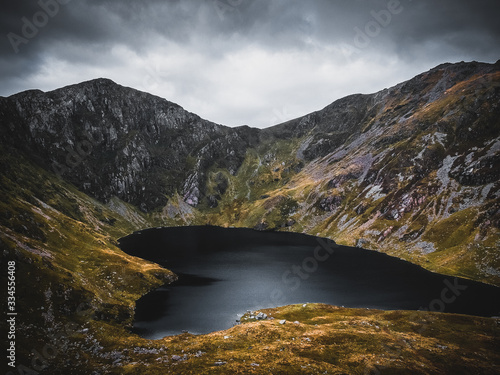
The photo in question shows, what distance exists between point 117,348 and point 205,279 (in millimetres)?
53289

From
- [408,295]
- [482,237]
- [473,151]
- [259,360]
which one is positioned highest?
[473,151]

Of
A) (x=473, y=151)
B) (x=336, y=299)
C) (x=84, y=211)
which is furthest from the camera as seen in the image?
(x=84, y=211)

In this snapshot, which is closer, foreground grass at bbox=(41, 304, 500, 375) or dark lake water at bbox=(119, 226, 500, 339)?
foreground grass at bbox=(41, 304, 500, 375)

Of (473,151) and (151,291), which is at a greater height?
(473,151)

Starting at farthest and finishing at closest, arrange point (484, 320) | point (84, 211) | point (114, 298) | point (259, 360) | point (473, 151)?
point (84, 211) < point (473, 151) < point (114, 298) < point (484, 320) < point (259, 360)

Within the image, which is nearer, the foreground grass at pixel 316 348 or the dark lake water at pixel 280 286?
the foreground grass at pixel 316 348

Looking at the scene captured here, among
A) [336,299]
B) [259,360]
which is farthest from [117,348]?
[336,299]

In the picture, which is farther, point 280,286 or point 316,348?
point 280,286

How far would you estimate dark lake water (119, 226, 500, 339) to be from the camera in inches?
2923

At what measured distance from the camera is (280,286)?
318 ft

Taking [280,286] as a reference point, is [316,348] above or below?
above

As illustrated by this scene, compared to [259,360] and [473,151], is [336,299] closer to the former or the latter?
[259,360]

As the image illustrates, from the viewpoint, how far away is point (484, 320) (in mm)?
64688

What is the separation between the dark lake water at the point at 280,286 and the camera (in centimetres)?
7425
